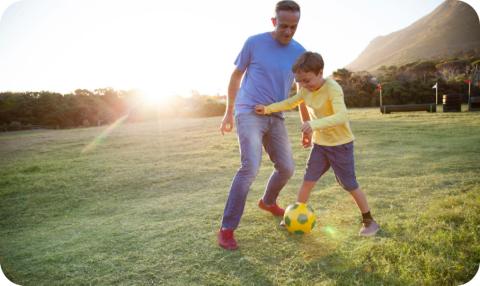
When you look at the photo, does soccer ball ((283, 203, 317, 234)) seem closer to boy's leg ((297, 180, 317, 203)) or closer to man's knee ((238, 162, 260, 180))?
boy's leg ((297, 180, 317, 203))

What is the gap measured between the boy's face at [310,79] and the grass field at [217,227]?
1.50m

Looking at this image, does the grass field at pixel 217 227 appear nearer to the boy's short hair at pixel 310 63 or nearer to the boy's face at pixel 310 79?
the boy's face at pixel 310 79

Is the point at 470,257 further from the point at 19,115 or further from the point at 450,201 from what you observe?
the point at 19,115

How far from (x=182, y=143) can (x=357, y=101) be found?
21.4m

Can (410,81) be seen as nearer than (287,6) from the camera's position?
No

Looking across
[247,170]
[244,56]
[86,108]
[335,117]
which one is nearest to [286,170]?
[247,170]

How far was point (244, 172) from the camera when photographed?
11.0 ft

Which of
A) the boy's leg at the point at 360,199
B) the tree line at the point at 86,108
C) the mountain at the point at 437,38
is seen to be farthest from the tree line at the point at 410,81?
the boy's leg at the point at 360,199

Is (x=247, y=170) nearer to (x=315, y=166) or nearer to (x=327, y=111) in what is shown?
(x=315, y=166)

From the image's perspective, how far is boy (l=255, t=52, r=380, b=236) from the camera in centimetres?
329

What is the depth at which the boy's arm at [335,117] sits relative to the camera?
322 cm

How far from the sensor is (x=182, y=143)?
11.8 metres

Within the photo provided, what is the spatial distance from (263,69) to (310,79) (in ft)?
1.69

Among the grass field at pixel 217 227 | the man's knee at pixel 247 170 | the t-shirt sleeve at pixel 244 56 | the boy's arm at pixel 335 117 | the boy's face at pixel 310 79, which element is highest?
the t-shirt sleeve at pixel 244 56
